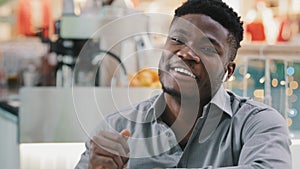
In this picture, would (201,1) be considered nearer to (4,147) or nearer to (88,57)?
(88,57)

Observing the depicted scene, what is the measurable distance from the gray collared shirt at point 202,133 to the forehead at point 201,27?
0.09m

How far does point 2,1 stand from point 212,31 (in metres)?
0.41

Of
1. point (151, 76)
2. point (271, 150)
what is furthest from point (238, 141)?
point (151, 76)

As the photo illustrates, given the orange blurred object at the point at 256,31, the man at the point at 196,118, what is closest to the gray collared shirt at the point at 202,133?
the man at the point at 196,118

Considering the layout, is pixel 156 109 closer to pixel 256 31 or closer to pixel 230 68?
pixel 230 68

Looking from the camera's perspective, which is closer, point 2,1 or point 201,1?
point 201,1

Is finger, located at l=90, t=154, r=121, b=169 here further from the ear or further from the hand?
the ear

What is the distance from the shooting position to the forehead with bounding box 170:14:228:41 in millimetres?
715

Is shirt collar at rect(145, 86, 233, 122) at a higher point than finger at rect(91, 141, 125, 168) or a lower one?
higher

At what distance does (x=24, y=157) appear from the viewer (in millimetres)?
883

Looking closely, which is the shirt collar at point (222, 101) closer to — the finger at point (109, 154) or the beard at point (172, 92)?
the beard at point (172, 92)

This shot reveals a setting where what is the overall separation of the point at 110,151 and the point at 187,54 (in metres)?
0.18

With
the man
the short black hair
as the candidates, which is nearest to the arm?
the man

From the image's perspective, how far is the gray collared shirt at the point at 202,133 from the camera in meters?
0.73
